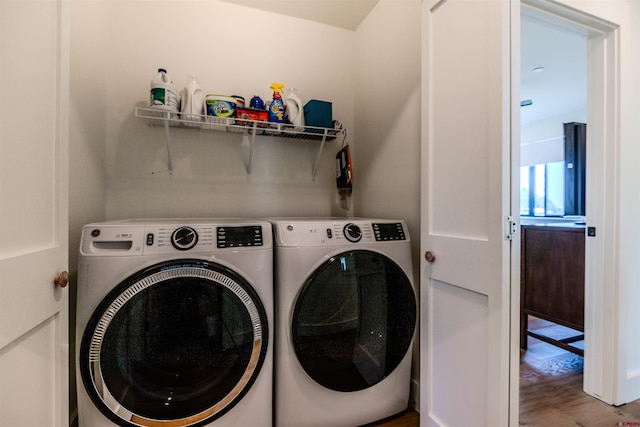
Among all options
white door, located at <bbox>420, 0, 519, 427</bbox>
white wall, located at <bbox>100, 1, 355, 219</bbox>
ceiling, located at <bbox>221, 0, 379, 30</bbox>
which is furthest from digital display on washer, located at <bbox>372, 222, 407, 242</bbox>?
ceiling, located at <bbox>221, 0, 379, 30</bbox>

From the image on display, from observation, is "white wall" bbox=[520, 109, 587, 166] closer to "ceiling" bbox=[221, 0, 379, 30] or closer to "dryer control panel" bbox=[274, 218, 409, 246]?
"ceiling" bbox=[221, 0, 379, 30]

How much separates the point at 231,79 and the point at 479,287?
1.79 m

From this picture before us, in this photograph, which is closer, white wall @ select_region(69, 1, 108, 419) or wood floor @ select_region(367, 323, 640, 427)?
white wall @ select_region(69, 1, 108, 419)

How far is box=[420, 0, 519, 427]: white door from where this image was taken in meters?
0.95

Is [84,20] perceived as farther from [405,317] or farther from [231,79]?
[405,317]

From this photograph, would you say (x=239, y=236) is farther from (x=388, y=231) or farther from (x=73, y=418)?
(x=73, y=418)

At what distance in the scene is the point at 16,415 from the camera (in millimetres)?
689

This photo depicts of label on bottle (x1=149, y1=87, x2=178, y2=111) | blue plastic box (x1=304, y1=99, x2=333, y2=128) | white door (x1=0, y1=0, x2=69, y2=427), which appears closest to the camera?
white door (x1=0, y1=0, x2=69, y2=427)

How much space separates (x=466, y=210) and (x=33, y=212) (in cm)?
131

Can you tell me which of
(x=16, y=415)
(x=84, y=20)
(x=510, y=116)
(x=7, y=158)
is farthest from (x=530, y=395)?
(x=84, y=20)

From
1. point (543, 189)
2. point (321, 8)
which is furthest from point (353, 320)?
point (543, 189)

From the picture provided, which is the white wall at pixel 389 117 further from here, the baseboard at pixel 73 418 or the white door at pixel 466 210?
the baseboard at pixel 73 418

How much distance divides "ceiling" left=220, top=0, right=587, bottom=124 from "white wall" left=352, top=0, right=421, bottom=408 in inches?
8.5

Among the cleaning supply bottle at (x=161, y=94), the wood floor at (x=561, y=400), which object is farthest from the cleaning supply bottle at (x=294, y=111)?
the wood floor at (x=561, y=400)
